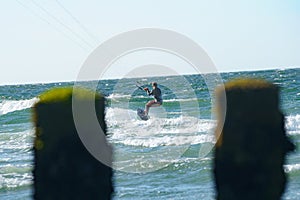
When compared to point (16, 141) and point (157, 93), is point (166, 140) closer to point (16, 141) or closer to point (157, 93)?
point (157, 93)

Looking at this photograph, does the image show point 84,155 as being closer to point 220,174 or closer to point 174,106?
point 220,174

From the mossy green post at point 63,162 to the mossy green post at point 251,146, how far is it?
3.74 feet

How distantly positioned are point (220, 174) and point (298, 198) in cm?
846

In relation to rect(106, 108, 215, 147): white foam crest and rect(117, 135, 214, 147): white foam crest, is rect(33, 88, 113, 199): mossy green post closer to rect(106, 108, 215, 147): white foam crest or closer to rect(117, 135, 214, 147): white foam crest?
rect(106, 108, 215, 147): white foam crest

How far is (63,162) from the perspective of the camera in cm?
661

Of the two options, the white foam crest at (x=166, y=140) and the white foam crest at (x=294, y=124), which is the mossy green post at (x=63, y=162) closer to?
the white foam crest at (x=166, y=140)

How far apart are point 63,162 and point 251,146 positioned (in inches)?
68.2

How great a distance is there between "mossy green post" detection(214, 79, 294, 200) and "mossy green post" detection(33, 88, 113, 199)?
1.14 metres

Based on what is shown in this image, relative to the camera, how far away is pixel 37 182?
679 centimetres

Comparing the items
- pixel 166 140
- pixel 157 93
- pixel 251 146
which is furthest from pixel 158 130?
pixel 251 146

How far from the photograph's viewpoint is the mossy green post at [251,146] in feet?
20.4

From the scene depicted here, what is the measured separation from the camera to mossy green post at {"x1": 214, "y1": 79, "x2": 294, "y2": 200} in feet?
20.4

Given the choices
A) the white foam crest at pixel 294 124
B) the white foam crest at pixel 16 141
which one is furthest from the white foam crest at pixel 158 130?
the white foam crest at pixel 16 141

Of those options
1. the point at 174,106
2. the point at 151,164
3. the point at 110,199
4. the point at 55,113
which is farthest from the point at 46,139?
the point at 174,106
